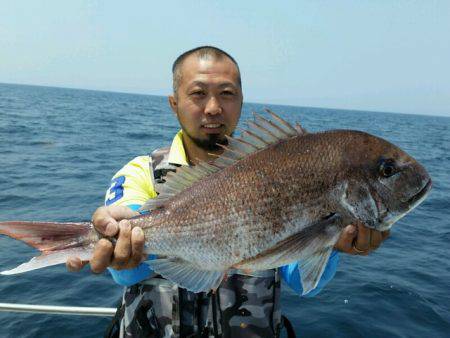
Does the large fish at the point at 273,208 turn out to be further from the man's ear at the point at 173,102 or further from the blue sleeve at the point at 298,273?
the man's ear at the point at 173,102

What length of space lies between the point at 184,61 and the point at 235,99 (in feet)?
1.90

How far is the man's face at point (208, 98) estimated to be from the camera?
363 centimetres

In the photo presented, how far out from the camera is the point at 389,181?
2.80m

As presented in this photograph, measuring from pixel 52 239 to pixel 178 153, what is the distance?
4.58 ft

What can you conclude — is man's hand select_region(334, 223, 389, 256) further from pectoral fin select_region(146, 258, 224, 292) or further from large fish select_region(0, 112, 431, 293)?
pectoral fin select_region(146, 258, 224, 292)

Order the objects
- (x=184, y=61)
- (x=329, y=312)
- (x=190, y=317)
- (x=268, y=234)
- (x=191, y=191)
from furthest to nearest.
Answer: (x=329, y=312) → (x=184, y=61) → (x=190, y=317) → (x=191, y=191) → (x=268, y=234)

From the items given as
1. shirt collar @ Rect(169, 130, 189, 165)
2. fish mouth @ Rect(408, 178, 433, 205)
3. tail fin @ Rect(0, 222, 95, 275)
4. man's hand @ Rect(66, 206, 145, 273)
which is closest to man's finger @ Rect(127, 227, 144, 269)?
man's hand @ Rect(66, 206, 145, 273)

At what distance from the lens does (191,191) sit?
2.94 metres

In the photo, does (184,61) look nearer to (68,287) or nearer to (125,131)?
(68,287)

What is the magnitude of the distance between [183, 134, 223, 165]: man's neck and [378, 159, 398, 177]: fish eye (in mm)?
1503

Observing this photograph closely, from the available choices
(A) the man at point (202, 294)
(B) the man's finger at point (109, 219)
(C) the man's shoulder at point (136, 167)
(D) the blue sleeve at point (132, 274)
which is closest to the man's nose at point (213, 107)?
(A) the man at point (202, 294)

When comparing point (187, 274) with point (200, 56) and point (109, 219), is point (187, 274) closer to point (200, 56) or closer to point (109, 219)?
point (109, 219)

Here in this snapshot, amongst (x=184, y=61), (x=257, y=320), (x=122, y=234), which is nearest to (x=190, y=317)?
(x=257, y=320)

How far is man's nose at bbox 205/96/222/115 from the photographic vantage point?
358 centimetres
